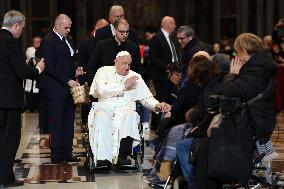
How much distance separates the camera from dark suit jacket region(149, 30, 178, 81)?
1495 centimetres

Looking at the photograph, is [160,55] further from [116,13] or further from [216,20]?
[216,20]

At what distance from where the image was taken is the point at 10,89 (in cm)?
991

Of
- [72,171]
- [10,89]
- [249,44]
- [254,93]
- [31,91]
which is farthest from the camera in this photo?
[31,91]

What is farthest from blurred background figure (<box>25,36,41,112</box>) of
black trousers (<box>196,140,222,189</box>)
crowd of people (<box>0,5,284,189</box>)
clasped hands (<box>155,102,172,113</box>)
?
black trousers (<box>196,140,222,189</box>)

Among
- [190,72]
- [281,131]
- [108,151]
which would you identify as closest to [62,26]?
[108,151]

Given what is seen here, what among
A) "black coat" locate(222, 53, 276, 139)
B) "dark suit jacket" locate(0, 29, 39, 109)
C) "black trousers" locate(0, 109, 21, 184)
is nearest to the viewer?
"black coat" locate(222, 53, 276, 139)

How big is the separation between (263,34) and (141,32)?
298cm

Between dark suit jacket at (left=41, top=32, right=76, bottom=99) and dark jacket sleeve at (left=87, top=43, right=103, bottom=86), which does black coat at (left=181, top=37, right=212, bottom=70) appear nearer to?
dark jacket sleeve at (left=87, top=43, right=103, bottom=86)

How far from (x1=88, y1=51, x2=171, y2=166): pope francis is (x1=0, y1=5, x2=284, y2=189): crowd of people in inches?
0.4

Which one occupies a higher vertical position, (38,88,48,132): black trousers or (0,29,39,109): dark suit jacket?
(0,29,39,109): dark suit jacket

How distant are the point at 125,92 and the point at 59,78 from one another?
108 centimetres

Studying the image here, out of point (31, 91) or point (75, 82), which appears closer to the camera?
point (75, 82)

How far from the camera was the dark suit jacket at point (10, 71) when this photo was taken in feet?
32.4

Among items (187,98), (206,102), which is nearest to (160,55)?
(187,98)
